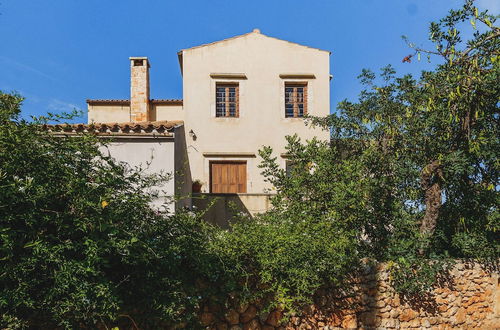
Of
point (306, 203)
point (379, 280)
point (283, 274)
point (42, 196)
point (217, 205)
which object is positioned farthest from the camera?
point (217, 205)

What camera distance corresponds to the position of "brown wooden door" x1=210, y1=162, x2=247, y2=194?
1479cm

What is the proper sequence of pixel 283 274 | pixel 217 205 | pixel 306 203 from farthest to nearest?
pixel 217 205, pixel 306 203, pixel 283 274

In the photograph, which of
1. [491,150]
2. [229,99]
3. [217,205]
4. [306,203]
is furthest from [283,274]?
[229,99]

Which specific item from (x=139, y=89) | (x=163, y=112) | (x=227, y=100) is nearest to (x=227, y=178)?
(x=227, y=100)

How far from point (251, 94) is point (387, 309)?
961cm

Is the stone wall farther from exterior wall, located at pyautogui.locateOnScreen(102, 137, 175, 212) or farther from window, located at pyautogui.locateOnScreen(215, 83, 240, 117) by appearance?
window, located at pyautogui.locateOnScreen(215, 83, 240, 117)

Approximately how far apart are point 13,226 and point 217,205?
30.4ft

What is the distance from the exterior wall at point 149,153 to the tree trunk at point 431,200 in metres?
5.36

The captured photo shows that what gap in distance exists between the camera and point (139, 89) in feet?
55.0

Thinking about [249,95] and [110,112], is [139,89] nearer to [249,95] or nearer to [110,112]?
[110,112]

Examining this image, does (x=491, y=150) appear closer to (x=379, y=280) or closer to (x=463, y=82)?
(x=463, y=82)

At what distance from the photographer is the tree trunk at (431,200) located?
8.32 meters

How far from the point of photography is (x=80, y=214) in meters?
4.25

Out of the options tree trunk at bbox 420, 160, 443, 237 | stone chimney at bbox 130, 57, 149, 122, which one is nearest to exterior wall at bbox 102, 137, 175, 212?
tree trunk at bbox 420, 160, 443, 237
